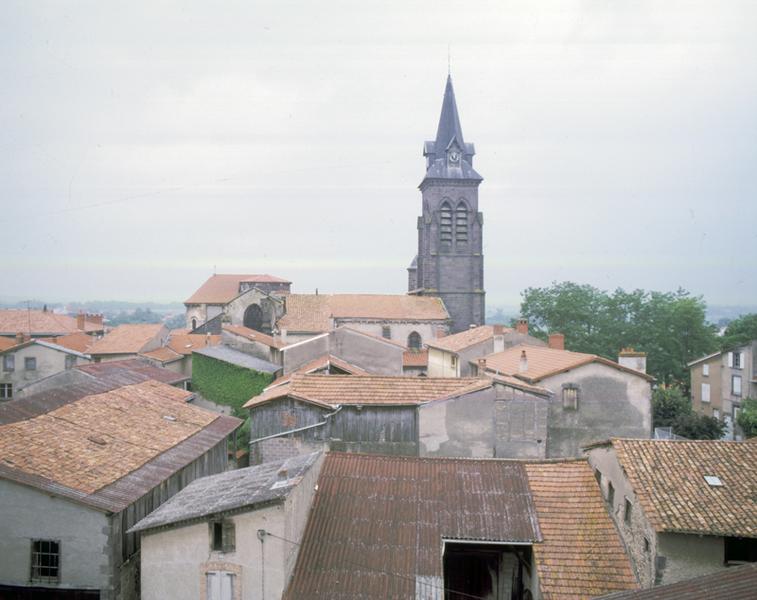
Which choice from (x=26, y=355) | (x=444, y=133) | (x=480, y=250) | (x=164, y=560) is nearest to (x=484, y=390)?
(x=164, y=560)

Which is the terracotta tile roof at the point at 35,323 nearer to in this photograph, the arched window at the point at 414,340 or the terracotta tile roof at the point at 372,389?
the arched window at the point at 414,340

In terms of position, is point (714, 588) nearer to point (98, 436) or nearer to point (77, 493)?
point (77, 493)

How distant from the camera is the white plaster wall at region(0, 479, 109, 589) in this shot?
1524cm

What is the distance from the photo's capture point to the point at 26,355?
140 feet

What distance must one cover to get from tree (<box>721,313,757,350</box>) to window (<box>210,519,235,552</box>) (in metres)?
52.8

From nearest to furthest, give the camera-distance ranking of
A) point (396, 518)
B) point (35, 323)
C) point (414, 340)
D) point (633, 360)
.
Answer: point (396, 518) < point (633, 360) < point (414, 340) < point (35, 323)

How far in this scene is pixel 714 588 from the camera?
35.6 ft

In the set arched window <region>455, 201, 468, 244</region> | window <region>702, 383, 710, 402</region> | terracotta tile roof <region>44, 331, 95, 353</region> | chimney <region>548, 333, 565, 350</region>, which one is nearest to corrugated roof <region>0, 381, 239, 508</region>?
chimney <region>548, 333, 565, 350</region>

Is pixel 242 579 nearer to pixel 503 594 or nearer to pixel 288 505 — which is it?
pixel 288 505

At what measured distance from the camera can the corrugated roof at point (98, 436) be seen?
1647cm

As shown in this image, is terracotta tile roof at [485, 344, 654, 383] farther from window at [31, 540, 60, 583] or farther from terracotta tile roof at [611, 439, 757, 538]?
window at [31, 540, 60, 583]

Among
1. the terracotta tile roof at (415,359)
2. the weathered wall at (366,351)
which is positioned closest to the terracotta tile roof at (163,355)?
the weathered wall at (366,351)

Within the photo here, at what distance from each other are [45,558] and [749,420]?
114ft

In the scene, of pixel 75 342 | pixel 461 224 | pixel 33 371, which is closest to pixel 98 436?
pixel 33 371
